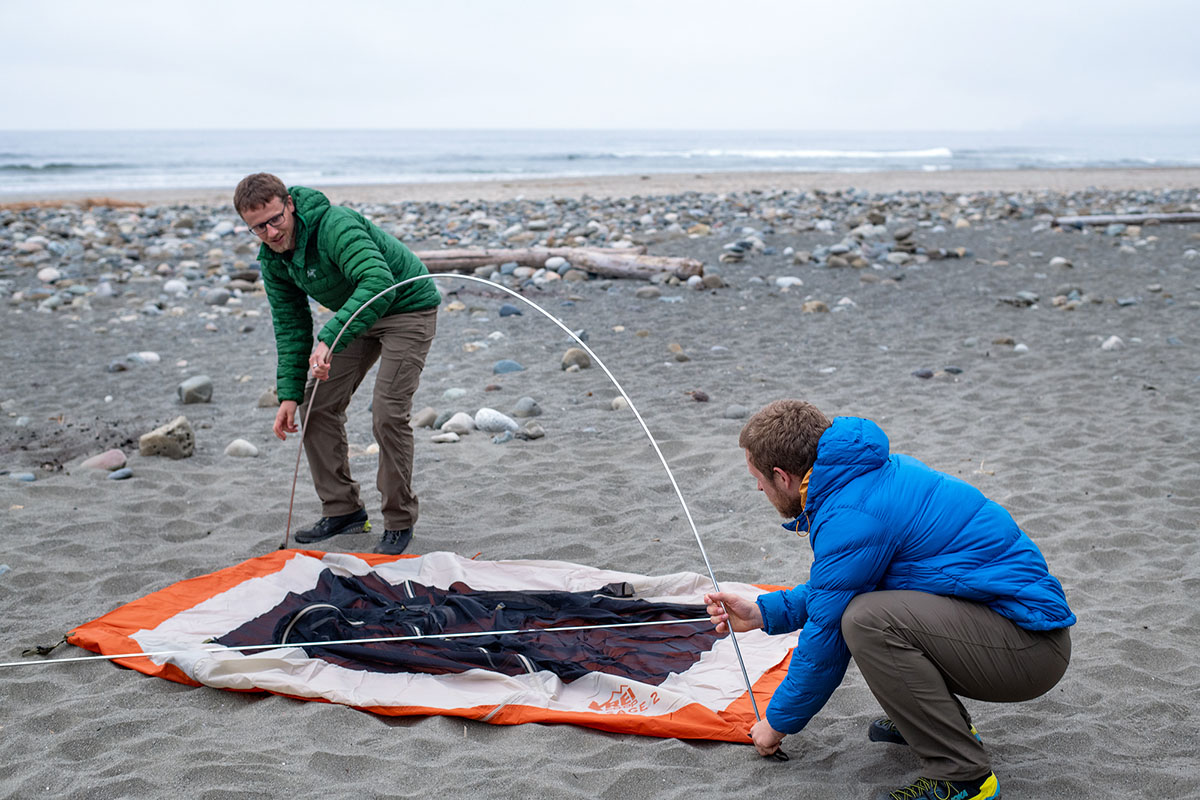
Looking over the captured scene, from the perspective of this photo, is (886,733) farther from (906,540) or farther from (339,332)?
(339,332)

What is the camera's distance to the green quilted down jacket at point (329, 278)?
419cm

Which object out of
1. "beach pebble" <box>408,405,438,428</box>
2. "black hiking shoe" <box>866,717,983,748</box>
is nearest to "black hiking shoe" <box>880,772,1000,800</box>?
"black hiking shoe" <box>866,717,983,748</box>

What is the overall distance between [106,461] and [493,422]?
2.42 m

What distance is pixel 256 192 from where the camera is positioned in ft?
13.0

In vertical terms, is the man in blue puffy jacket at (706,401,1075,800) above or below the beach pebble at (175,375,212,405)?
above

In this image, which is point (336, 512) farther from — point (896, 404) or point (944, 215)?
point (944, 215)

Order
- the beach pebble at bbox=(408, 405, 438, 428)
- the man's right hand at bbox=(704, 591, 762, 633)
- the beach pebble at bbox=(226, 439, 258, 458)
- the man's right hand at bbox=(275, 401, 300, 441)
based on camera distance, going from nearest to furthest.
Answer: the man's right hand at bbox=(704, 591, 762, 633)
the man's right hand at bbox=(275, 401, 300, 441)
the beach pebble at bbox=(226, 439, 258, 458)
the beach pebble at bbox=(408, 405, 438, 428)

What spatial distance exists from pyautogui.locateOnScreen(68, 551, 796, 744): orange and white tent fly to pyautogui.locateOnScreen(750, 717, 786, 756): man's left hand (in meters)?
0.13

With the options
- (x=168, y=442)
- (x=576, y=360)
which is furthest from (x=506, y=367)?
(x=168, y=442)

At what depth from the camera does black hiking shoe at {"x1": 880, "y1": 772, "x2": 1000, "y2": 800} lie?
248 centimetres

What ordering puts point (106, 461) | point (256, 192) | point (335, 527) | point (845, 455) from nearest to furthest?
1. point (845, 455)
2. point (256, 192)
3. point (335, 527)
4. point (106, 461)

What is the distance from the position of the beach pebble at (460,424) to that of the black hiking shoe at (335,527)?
149cm

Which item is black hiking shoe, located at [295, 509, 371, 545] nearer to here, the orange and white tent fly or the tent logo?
the orange and white tent fly

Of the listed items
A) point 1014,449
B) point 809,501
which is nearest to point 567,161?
point 1014,449
